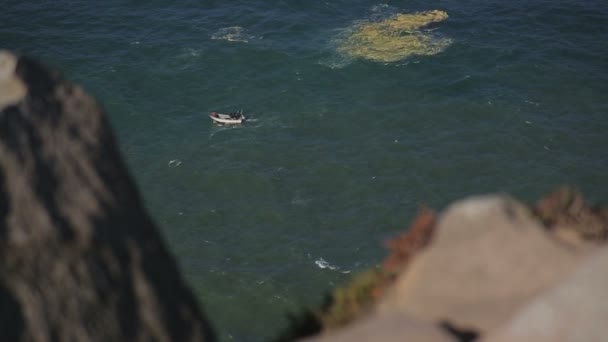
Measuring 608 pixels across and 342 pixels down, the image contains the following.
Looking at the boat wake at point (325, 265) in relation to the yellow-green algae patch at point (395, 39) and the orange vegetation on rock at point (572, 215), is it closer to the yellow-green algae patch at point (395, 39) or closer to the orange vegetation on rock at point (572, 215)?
the yellow-green algae patch at point (395, 39)

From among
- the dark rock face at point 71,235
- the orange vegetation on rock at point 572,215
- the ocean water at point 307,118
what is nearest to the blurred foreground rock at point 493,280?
the orange vegetation on rock at point 572,215

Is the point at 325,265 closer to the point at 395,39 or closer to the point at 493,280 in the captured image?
the point at 395,39

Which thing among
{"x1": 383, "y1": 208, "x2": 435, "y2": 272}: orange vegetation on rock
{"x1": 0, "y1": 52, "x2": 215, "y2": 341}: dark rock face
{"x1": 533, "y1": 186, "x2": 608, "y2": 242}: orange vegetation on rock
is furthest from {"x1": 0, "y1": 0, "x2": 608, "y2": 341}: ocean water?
{"x1": 0, "y1": 52, "x2": 215, "y2": 341}: dark rock face

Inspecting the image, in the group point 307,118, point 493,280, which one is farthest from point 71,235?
point 307,118

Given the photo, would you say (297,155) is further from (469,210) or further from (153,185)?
(469,210)

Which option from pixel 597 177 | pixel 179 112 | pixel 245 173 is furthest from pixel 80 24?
pixel 597 177

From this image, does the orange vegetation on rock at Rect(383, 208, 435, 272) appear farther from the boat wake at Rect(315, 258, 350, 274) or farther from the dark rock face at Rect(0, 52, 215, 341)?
the boat wake at Rect(315, 258, 350, 274)
